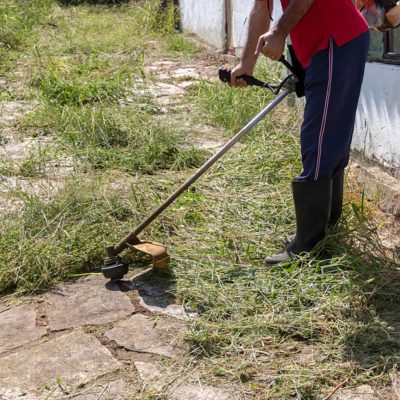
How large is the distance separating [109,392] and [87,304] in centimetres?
78

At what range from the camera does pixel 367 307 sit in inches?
128

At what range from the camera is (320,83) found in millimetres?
3389

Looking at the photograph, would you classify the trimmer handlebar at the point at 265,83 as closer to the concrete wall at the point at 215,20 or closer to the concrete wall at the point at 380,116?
the concrete wall at the point at 380,116

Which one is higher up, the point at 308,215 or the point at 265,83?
the point at 265,83

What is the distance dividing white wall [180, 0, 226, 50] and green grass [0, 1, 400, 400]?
206cm

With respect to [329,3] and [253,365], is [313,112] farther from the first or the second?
[253,365]

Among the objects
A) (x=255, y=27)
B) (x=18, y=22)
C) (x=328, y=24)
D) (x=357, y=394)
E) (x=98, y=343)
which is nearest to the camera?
(x=357, y=394)

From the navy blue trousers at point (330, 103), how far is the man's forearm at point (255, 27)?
1.22ft

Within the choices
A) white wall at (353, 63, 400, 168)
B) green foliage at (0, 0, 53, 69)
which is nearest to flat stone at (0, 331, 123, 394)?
white wall at (353, 63, 400, 168)

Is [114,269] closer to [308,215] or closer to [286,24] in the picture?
[308,215]

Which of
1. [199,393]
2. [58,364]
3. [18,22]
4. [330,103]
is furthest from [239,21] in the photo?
[199,393]

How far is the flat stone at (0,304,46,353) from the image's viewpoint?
323cm

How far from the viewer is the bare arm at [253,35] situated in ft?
12.1

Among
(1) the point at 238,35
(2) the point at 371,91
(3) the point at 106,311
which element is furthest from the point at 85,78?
(3) the point at 106,311
